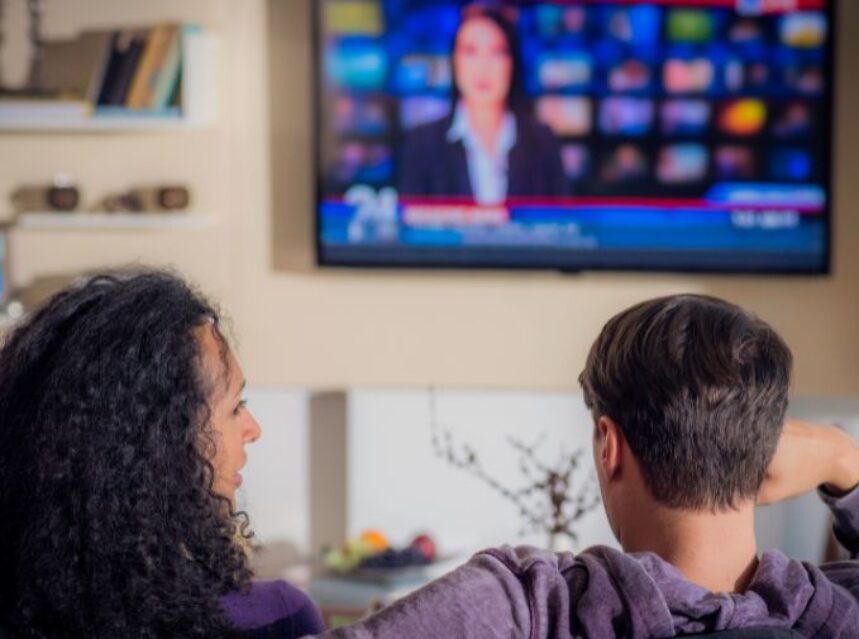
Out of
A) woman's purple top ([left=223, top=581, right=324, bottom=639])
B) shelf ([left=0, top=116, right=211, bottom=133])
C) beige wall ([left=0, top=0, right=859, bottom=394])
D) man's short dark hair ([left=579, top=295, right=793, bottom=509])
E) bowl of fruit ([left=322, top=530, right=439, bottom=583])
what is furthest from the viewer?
beige wall ([left=0, top=0, right=859, bottom=394])

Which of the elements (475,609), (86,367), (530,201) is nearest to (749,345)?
(475,609)

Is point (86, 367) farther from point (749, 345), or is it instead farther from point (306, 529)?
point (306, 529)

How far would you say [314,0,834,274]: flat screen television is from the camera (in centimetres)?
443

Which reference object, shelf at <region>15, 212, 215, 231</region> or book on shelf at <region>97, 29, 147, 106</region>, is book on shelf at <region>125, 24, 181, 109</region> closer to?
book on shelf at <region>97, 29, 147, 106</region>

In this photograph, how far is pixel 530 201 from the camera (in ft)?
14.7

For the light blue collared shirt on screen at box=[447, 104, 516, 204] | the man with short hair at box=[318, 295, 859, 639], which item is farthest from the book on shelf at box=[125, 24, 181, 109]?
the man with short hair at box=[318, 295, 859, 639]

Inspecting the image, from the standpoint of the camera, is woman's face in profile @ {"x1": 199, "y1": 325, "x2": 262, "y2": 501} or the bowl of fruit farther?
the bowl of fruit

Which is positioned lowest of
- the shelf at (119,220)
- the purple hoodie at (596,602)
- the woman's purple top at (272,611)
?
the woman's purple top at (272,611)

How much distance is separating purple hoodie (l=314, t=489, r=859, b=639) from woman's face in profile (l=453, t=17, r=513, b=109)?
10.1ft

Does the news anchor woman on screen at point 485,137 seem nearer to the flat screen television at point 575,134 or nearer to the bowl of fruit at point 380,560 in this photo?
the flat screen television at point 575,134

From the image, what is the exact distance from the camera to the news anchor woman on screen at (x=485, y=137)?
14.6 ft

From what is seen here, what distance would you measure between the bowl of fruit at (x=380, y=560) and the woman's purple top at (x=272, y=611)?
8.49ft

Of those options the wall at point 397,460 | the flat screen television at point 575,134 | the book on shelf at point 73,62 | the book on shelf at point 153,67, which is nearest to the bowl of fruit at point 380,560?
the wall at point 397,460

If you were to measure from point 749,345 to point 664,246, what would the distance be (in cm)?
303
